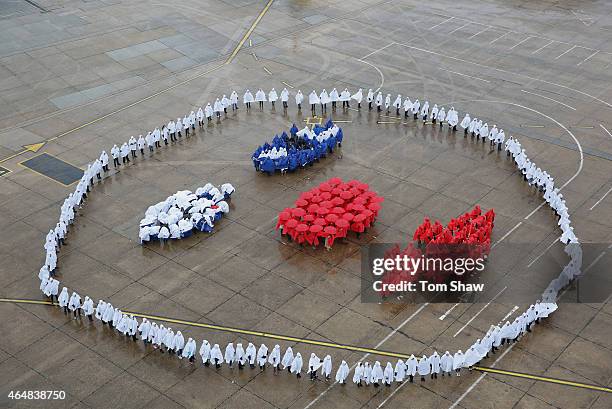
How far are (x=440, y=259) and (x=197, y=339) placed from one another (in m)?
12.4

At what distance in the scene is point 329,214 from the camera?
43.5 metres

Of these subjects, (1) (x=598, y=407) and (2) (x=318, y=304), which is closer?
(1) (x=598, y=407)

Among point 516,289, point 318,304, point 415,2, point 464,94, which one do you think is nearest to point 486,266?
point 516,289

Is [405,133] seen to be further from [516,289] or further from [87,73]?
[87,73]

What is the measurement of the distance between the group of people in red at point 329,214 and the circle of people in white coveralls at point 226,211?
4.37 meters

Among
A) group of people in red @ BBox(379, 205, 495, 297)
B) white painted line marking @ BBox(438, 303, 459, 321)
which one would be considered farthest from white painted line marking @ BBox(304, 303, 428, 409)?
group of people in red @ BBox(379, 205, 495, 297)

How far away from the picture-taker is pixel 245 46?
69.2 m

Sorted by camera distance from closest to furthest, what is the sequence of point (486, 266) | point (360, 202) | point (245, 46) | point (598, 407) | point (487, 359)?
point (598, 407), point (487, 359), point (486, 266), point (360, 202), point (245, 46)

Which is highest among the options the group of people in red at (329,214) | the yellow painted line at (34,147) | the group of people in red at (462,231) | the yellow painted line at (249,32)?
the group of people in red at (462,231)

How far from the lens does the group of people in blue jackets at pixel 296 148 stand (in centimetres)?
4944

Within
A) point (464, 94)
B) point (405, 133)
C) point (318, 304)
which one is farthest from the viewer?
point (464, 94)

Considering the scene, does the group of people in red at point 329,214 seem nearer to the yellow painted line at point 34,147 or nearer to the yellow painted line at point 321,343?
the yellow painted line at point 321,343

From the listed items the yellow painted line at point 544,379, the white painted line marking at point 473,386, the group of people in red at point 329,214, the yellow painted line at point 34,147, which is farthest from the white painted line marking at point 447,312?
the yellow painted line at point 34,147

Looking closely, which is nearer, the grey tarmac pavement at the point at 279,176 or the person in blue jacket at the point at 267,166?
the grey tarmac pavement at the point at 279,176
